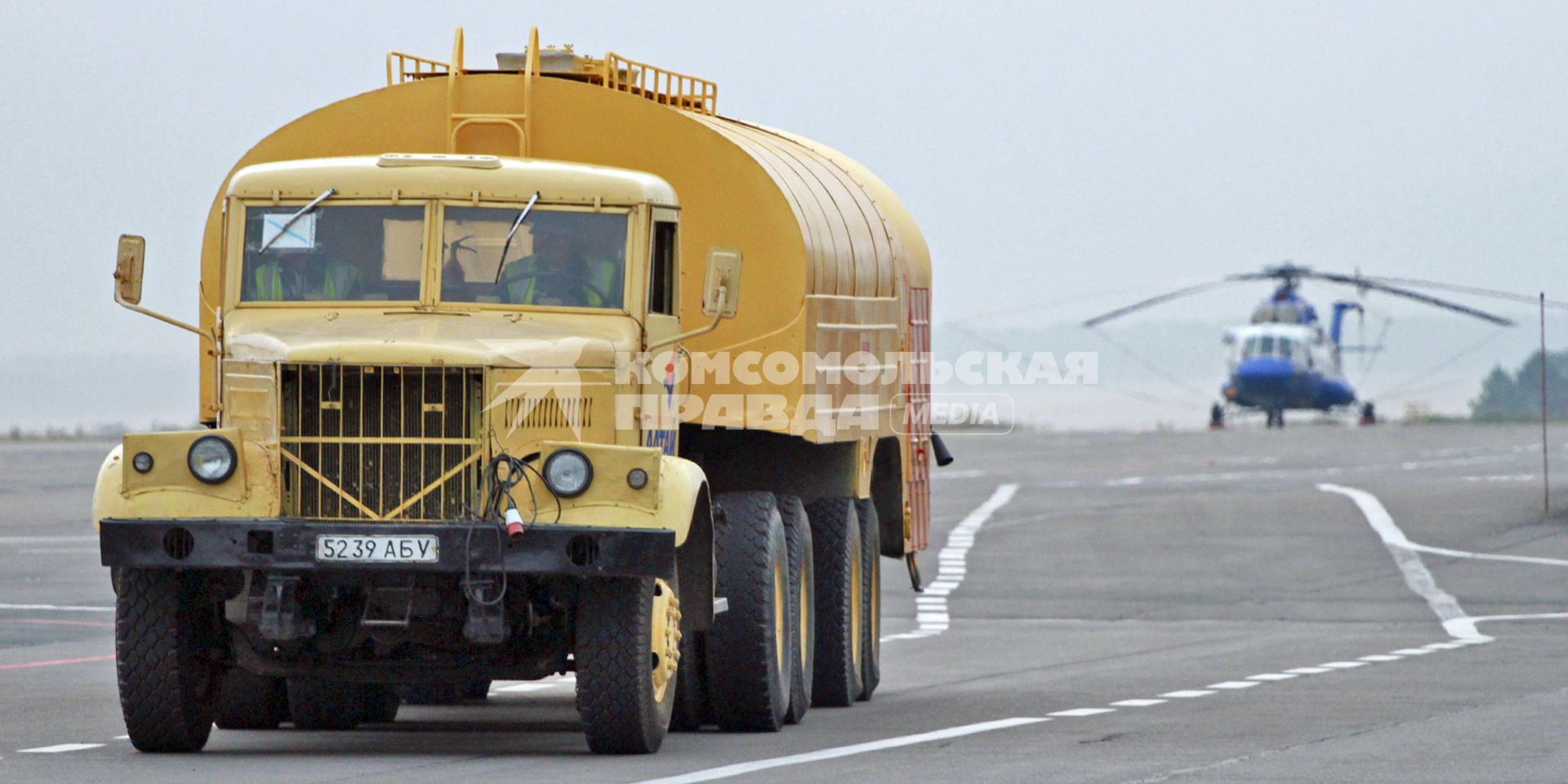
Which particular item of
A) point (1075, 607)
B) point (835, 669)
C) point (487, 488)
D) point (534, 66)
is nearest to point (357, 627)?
point (487, 488)

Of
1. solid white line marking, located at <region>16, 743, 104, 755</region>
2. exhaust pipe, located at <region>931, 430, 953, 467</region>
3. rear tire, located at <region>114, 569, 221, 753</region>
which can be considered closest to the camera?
rear tire, located at <region>114, 569, 221, 753</region>

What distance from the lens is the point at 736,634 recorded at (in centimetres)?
1514

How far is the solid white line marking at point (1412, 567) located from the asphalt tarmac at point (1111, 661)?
11 cm

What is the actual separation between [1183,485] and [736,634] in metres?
37.3

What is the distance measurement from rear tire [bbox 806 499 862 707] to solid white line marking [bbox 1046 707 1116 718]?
5.99ft

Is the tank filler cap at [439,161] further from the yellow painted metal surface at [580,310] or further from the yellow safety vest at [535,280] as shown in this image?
the yellow safety vest at [535,280]

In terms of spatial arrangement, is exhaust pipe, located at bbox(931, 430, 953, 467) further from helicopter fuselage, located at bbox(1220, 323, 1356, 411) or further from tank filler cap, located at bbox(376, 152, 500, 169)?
helicopter fuselage, located at bbox(1220, 323, 1356, 411)

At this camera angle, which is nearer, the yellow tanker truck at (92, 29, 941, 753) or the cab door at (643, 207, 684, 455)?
the yellow tanker truck at (92, 29, 941, 753)

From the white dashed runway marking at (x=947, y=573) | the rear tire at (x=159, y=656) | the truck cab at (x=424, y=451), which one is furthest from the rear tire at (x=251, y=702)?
the white dashed runway marking at (x=947, y=573)

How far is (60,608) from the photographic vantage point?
27484mm

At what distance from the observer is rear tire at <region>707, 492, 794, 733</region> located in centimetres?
1513

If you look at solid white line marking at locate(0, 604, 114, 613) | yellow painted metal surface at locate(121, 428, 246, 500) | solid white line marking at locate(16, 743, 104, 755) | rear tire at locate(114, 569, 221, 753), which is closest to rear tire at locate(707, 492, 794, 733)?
rear tire at locate(114, 569, 221, 753)

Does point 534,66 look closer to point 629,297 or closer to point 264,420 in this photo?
point 629,297

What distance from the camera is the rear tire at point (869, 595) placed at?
1867 cm
